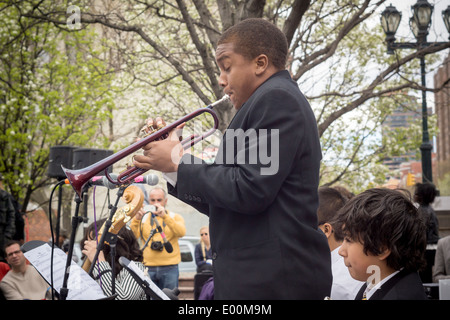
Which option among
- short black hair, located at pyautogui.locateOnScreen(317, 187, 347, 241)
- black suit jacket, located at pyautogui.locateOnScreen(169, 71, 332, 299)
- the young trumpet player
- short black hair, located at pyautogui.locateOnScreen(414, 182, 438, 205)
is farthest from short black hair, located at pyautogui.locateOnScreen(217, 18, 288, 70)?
short black hair, located at pyautogui.locateOnScreen(414, 182, 438, 205)

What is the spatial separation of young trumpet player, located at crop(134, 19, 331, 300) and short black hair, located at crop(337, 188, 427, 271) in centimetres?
50

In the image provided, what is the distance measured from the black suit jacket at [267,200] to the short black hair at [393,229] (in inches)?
19.7

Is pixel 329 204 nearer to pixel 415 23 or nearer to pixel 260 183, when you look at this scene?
pixel 260 183

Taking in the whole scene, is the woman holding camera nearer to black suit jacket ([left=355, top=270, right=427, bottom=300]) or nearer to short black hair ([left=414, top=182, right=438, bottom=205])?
short black hair ([left=414, top=182, right=438, bottom=205])

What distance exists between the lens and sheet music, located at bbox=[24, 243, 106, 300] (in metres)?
3.13

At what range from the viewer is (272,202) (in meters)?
2.21

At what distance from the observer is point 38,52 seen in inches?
567

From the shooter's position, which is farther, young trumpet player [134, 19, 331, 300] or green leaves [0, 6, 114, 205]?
green leaves [0, 6, 114, 205]

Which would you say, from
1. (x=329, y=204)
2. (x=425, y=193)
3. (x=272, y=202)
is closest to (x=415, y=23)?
(x=425, y=193)

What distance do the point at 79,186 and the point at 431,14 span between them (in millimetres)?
7543

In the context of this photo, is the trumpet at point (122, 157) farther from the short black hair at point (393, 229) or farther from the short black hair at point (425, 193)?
the short black hair at point (425, 193)

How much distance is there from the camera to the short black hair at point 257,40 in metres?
2.43
